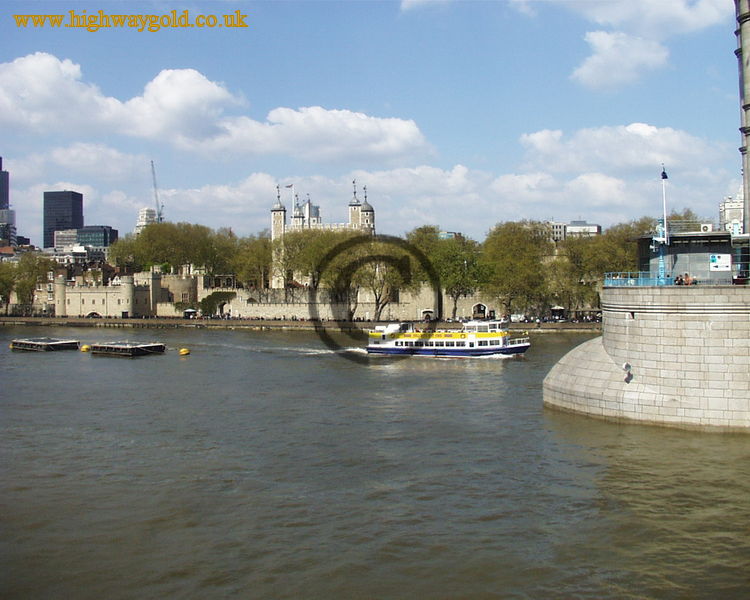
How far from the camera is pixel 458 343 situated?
61688 millimetres

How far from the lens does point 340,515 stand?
2206 cm

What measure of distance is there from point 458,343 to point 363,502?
39.2 meters

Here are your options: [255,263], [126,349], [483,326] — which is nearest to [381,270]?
[255,263]

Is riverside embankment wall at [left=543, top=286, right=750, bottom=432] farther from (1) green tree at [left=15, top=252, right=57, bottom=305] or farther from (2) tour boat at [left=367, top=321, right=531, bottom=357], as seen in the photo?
(1) green tree at [left=15, top=252, right=57, bottom=305]

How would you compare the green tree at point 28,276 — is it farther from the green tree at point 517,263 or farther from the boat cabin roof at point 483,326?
the boat cabin roof at point 483,326

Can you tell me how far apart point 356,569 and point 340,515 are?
11.3 ft

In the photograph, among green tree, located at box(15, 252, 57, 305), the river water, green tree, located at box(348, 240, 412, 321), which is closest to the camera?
the river water

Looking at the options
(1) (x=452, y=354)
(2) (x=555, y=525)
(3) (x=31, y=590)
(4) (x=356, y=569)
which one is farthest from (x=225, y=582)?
(1) (x=452, y=354)

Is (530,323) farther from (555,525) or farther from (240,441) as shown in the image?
(555,525)

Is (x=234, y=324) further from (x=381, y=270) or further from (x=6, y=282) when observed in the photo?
(x=6, y=282)

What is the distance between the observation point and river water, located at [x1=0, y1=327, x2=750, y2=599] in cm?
1819
